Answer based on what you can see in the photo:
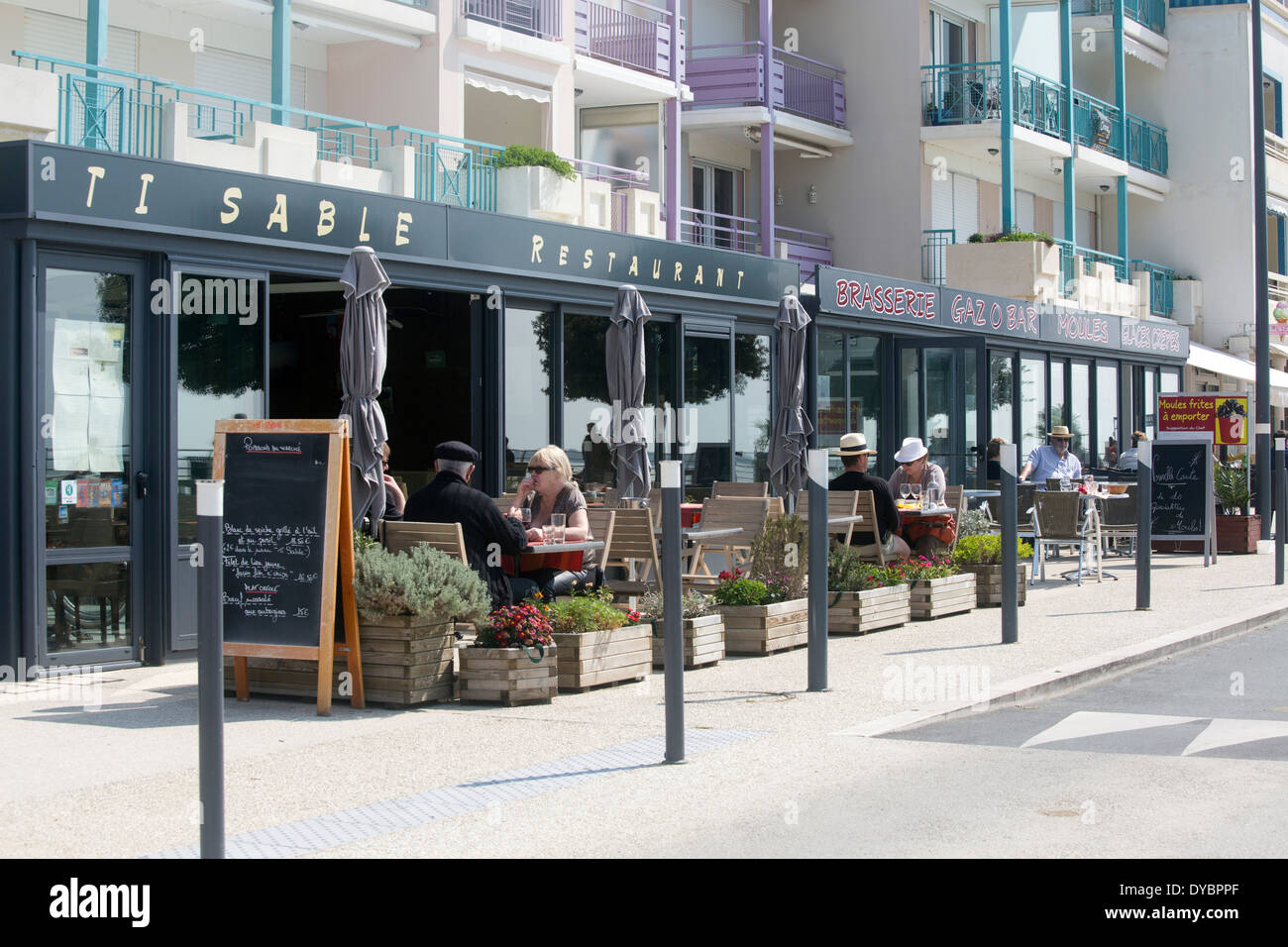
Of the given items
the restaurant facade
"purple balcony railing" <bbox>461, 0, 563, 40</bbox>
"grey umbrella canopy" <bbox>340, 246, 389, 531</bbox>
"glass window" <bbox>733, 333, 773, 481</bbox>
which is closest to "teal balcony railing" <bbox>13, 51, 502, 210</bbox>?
the restaurant facade

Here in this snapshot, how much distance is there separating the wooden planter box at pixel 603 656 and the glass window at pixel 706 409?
776 cm

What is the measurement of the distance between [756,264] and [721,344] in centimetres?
121

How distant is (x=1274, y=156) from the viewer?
38.9 m

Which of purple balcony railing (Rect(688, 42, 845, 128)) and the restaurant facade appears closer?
the restaurant facade

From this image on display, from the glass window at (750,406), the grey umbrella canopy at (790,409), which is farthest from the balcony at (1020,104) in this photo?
the grey umbrella canopy at (790,409)

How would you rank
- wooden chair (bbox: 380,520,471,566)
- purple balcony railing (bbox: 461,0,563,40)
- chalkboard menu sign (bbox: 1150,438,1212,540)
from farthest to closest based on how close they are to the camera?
1. purple balcony railing (bbox: 461,0,563,40)
2. chalkboard menu sign (bbox: 1150,438,1212,540)
3. wooden chair (bbox: 380,520,471,566)

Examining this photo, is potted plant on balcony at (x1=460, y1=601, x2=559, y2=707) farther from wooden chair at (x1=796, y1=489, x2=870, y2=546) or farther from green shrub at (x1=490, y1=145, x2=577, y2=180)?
green shrub at (x1=490, y1=145, x2=577, y2=180)

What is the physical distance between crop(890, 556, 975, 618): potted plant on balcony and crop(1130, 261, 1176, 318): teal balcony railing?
77.0 feet

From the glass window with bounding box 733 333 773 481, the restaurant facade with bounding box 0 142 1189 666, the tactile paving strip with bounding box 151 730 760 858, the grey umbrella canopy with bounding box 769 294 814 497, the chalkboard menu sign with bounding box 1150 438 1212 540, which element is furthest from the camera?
the chalkboard menu sign with bounding box 1150 438 1212 540

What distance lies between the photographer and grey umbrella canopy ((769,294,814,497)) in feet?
50.7

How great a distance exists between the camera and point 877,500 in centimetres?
1349

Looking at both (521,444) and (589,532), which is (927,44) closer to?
(521,444)

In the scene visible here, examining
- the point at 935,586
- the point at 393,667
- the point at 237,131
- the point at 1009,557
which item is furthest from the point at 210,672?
the point at 237,131
